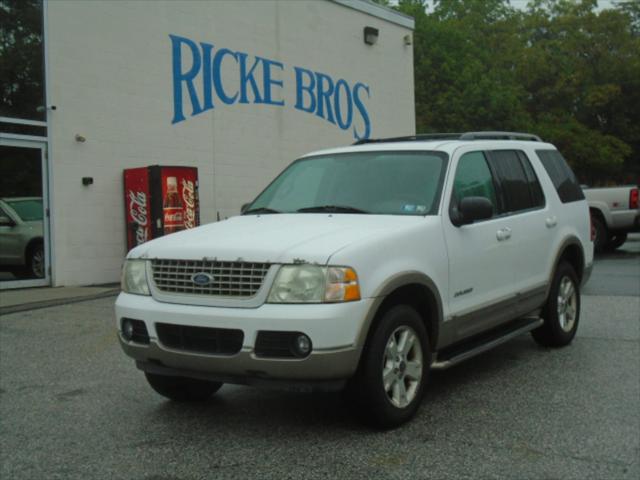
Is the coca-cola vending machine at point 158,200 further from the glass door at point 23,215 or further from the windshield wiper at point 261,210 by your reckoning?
the windshield wiper at point 261,210

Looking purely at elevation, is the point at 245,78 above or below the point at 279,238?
above

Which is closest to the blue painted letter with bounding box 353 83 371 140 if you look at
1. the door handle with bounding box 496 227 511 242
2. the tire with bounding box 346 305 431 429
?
the door handle with bounding box 496 227 511 242

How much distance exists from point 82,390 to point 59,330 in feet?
9.69

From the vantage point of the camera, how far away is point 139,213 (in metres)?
13.5

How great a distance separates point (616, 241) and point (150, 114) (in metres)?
10.9

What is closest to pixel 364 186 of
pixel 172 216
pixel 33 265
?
pixel 172 216

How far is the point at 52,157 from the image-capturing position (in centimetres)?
1260

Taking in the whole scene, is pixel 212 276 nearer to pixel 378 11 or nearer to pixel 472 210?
pixel 472 210

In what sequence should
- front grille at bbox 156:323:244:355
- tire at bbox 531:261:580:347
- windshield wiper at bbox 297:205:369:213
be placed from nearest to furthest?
front grille at bbox 156:323:244:355, windshield wiper at bbox 297:205:369:213, tire at bbox 531:261:580:347

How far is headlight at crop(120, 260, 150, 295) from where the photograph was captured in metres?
4.86

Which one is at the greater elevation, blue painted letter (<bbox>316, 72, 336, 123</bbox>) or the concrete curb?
blue painted letter (<bbox>316, 72, 336, 123</bbox>)

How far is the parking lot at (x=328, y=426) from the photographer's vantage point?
4.05 metres

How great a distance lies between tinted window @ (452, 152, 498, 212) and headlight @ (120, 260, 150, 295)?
7.22ft

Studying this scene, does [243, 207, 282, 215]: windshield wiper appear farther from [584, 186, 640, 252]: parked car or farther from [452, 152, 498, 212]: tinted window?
[584, 186, 640, 252]: parked car
